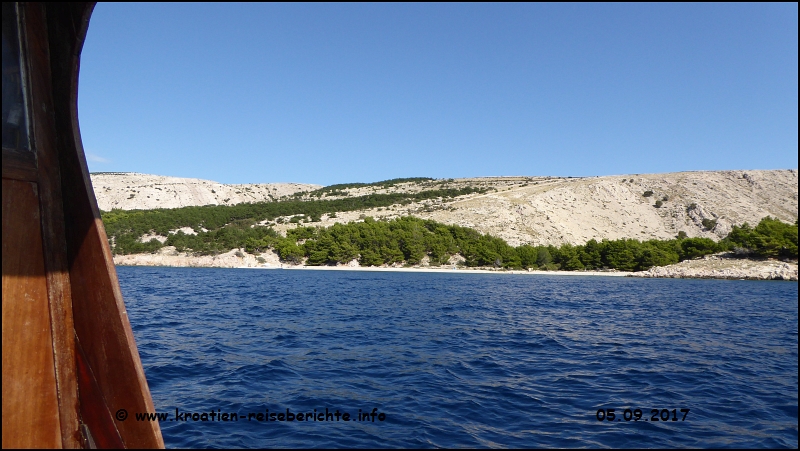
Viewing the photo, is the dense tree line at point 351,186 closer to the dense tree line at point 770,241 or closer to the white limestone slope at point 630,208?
the white limestone slope at point 630,208

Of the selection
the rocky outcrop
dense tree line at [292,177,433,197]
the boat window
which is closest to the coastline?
the rocky outcrop

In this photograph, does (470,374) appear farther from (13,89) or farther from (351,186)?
(351,186)

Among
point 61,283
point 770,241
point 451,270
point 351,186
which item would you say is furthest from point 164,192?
point 61,283

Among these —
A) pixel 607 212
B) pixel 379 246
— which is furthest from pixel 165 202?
pixel 607 212

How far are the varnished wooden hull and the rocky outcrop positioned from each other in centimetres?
6421

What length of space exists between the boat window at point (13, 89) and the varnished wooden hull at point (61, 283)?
0.07m

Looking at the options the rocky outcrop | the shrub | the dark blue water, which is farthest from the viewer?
the shrub

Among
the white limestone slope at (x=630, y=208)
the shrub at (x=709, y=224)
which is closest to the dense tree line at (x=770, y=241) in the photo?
the white limestone slope at (x=630, y=208)

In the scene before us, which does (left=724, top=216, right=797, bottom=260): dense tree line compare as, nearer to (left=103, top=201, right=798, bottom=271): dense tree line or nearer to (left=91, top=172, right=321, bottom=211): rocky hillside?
(left=103, top=201, right=798, bottom=271): dense tree line

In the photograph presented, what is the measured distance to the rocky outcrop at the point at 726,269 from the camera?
52.8 meters

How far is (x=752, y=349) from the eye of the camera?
16.0 metres

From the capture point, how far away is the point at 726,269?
5906 cm

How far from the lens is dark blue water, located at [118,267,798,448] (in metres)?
8.04

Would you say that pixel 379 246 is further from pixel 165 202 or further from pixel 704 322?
pixel 165 202
